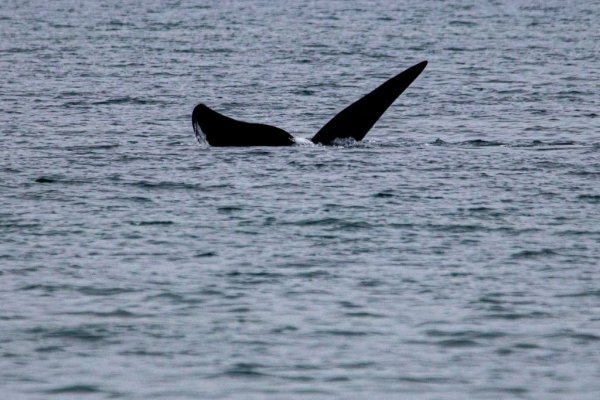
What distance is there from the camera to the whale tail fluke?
22281 mm

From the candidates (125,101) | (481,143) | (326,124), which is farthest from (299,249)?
(125,101)

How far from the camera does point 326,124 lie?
80.3ft

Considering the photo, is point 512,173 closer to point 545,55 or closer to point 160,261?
point 160,261

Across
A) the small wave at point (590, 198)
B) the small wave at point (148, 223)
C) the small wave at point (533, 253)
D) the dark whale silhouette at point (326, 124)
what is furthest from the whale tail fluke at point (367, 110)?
the small wave at point (533, 253)

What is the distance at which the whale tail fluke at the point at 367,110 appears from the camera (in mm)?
22281

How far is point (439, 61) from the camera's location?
51.9 m

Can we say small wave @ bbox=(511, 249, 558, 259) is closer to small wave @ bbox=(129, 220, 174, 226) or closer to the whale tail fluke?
small wave @ bbox=(129, 220, 174, 226)

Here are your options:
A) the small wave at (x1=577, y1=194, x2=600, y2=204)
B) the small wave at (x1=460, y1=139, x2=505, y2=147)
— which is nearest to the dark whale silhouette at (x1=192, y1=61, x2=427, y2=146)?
the small wave at (x1=460, y1=139, x2=505, y2=147)

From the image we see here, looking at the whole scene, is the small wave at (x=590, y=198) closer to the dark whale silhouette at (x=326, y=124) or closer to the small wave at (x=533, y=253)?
the dark whale silhouette at (x=326, y=124)

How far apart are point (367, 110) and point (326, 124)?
180 centimetres

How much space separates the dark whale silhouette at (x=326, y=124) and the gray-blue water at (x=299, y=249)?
0.95 feet

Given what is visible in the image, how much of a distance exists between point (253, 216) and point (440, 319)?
5.51 m

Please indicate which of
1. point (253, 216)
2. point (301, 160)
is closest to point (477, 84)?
point (301, 160)

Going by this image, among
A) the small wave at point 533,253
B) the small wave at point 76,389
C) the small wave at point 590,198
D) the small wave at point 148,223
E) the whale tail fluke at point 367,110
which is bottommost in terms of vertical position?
the small wave at point 76,389
